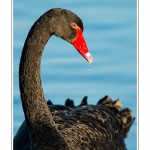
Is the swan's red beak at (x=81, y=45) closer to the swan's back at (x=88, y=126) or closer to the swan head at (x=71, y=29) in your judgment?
the swan head at (x=71, y=29)

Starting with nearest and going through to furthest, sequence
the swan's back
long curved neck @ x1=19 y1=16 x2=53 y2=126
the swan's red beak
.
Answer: the swan's red beak
long curved neck @ x1=19 y1=16 x2=53 y2=126
the swan's back

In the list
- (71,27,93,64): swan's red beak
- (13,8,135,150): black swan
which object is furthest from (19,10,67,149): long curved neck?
(71,27,93,64): swan's red beak

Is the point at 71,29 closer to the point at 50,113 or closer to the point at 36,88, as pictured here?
the point at 36,88

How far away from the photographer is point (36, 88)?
4648 mm

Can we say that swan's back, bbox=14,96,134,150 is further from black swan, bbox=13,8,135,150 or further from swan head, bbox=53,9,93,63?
swan head, bbox=53,9,93,63

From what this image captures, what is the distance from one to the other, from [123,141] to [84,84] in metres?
0.48

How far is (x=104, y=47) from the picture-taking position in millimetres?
5445

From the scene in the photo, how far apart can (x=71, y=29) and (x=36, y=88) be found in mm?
417

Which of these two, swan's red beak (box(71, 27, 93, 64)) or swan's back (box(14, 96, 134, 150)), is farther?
swan's back (box(14, 96, 134, 150))

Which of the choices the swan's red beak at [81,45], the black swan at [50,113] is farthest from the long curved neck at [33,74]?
the swan's red beak at [81,45]

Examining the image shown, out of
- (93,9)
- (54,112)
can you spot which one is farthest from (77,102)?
(93,9)

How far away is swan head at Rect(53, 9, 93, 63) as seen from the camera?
4457mm

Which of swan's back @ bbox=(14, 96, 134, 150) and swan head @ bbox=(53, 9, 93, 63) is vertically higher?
swan head @ bbox=(53, 9, 93, 63)
